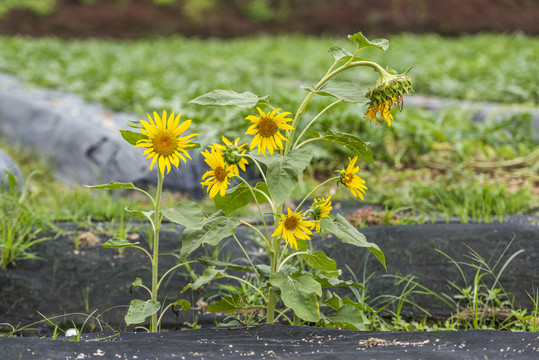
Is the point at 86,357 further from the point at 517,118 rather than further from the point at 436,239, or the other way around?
the point at 517,118

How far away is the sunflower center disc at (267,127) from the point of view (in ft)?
5.21

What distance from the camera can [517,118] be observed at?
3.93 metres

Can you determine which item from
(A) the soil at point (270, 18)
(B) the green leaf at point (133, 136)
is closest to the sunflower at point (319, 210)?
(B) the green leaf at point (133, 136)

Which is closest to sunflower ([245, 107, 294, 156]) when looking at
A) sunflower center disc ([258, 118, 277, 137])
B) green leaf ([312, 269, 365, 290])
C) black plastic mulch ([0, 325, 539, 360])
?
sunflower center disc ([258, 118, 277, 137])

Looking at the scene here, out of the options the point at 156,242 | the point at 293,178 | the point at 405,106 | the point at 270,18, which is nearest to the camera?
the point at 293,178

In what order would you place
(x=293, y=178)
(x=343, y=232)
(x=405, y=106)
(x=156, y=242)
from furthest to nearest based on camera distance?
(x=405, y=106) → (x=156, y=242) → (x=343, y=232) → (x=293, y=178)

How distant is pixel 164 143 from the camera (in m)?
1.58

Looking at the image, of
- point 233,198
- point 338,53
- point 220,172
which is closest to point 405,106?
point 338,53

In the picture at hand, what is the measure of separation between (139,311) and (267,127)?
0.63 meters

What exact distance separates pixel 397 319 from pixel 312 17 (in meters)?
14.7

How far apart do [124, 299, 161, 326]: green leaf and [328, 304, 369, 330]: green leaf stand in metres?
0.53

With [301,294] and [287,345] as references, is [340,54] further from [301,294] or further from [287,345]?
[287,345]

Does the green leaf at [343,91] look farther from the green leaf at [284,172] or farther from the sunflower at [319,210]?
the sunflower at [319,210]

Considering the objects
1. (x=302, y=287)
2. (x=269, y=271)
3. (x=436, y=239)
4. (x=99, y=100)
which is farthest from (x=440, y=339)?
(x=99, y=100)
